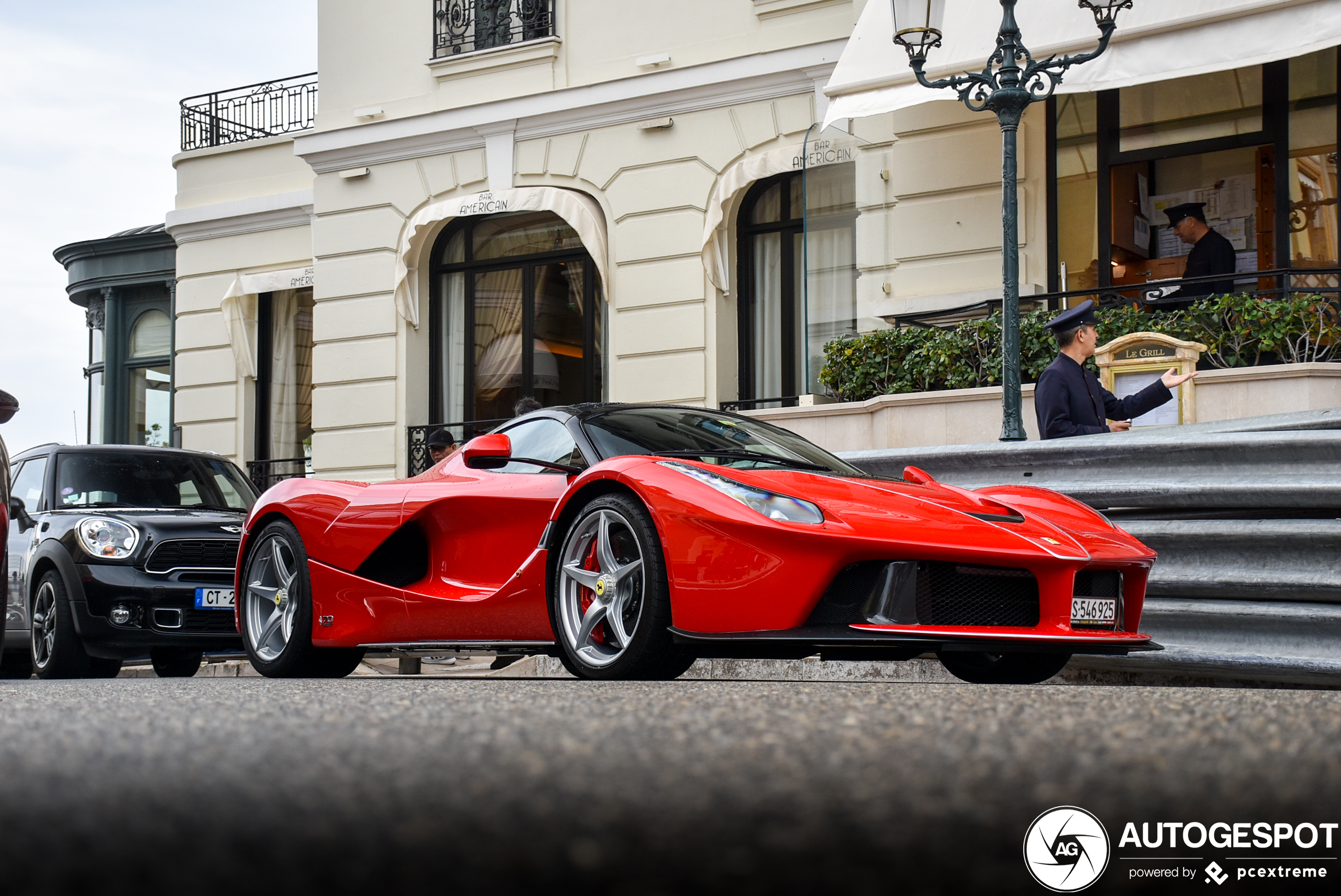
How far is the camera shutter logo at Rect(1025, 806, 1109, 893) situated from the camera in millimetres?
1378

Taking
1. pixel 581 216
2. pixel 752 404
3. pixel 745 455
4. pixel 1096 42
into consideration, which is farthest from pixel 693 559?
pixel 581 216

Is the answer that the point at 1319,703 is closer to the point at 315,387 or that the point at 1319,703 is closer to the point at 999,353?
the point at 999,353

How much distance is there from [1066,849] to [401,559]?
16.3 ft

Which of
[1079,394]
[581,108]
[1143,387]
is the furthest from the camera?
[581,108]

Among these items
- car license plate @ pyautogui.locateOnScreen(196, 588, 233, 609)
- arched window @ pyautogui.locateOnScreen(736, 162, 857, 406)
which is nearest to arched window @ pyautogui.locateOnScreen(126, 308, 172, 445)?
arched window @ pyautogui.locateOnScreen(736, 162, 857, 406)

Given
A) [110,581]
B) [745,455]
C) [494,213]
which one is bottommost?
[110,581]

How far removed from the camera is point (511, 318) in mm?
16938

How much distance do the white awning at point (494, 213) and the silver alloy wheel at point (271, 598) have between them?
28.2ft

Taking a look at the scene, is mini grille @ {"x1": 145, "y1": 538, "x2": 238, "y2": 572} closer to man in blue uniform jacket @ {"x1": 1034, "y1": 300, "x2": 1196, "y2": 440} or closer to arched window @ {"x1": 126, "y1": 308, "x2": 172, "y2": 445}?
man in blue uniform jacket @ {"x1": 1034, "y1": 300, "x2": 1196, "y2": 440}

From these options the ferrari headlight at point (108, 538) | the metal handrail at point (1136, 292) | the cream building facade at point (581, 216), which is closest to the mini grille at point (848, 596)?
the ferrari headlight at point (108, 538)

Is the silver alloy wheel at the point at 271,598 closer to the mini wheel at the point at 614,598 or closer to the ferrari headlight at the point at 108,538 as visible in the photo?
the ferrari headlight at the point at 108,538

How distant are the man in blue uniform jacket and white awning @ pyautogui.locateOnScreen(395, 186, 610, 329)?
7541mm

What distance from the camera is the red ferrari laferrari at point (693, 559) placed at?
4434 millimetres

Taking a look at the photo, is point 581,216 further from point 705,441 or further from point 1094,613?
point 1094,613
